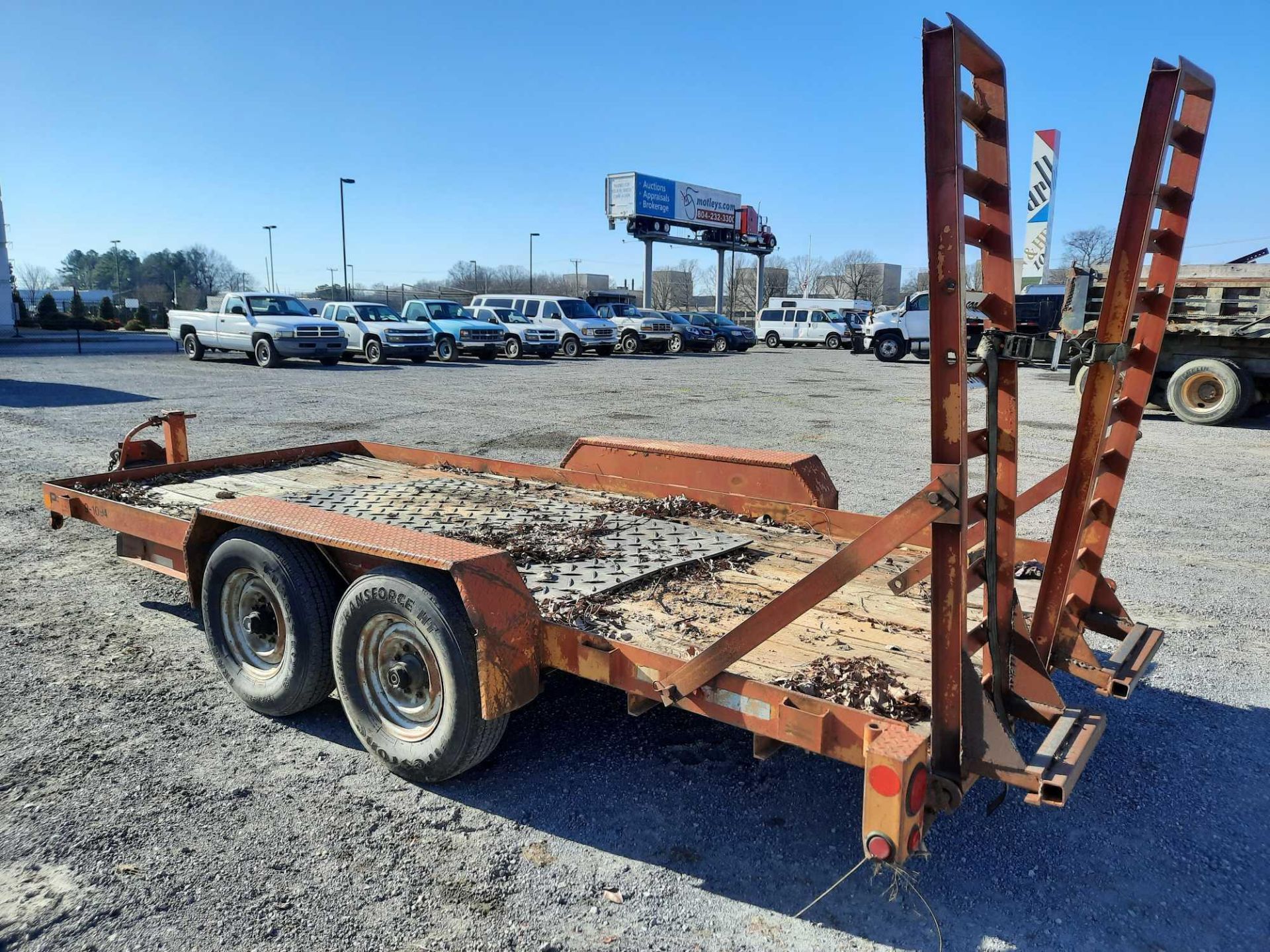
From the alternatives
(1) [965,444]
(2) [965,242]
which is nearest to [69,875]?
(1) [965,444]

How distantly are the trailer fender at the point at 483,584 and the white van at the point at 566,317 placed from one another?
2704 cm

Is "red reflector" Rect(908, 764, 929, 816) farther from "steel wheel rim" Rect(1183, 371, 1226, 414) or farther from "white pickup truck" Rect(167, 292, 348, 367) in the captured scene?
"white pickup truck" Rect(167, 292, 348, 367)

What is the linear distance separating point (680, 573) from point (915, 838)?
1840mm

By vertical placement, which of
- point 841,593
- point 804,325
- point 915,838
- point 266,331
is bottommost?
point 915,838

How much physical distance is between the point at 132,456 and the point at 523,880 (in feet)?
17.4

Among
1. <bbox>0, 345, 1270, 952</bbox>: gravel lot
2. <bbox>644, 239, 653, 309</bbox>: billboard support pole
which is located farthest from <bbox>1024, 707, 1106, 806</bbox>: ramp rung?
<bbox>644, 239, 653, 309</bbox>: billboard support pole

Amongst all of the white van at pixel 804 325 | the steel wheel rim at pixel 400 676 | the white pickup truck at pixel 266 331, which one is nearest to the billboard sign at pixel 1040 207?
the white van at pixel 804 325

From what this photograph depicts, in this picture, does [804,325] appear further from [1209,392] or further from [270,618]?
[270,618]

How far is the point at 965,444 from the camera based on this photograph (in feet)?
7.54

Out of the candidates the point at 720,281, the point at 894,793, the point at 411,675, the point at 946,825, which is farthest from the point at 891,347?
the point at 720,281

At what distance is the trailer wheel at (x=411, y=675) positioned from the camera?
3121 mm

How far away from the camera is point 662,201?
187ft

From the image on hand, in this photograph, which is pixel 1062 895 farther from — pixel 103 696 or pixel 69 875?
pixel 103 696

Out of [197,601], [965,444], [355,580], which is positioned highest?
[965,444]
